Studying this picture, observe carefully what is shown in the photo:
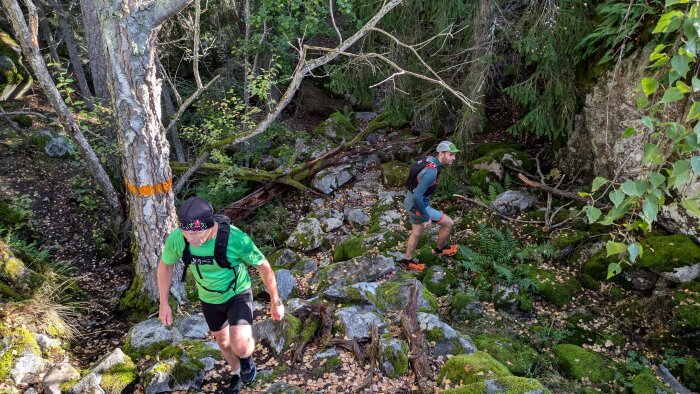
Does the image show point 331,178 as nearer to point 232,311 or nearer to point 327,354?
point 327,354

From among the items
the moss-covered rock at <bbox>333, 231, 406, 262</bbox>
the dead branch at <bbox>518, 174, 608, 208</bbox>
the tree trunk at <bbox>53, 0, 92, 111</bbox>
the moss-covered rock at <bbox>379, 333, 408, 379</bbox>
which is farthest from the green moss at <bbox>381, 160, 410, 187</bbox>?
the tree trunk at <bbox>53, 0, 92, 111</bbox>

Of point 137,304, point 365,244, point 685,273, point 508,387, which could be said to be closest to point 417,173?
point 365,244

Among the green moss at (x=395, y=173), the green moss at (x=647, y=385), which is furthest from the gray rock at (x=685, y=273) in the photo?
the green moss at (x=395, y=173)

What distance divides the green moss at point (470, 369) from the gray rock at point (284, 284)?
2886 millimetres

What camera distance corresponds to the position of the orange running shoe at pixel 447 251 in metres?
7.58

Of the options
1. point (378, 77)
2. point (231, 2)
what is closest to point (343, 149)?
point (378, 77)

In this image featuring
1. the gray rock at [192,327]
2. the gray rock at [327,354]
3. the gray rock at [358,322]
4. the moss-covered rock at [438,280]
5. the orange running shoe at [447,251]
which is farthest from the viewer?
the orange running shoe at [447,251]

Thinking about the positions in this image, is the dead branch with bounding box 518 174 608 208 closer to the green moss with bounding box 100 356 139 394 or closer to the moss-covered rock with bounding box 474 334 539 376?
the moss-covered rock with bounding box 474 334 539 376

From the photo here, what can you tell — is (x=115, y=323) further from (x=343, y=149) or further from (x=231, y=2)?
(x=231, y=2)

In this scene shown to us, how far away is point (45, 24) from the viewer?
52.7ft

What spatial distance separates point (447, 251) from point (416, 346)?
3008 millimetres

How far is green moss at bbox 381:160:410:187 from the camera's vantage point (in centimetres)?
1075

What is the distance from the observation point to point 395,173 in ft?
35.9

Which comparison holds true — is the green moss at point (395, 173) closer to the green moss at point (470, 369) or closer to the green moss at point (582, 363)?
the green moss at point (582, 363)
